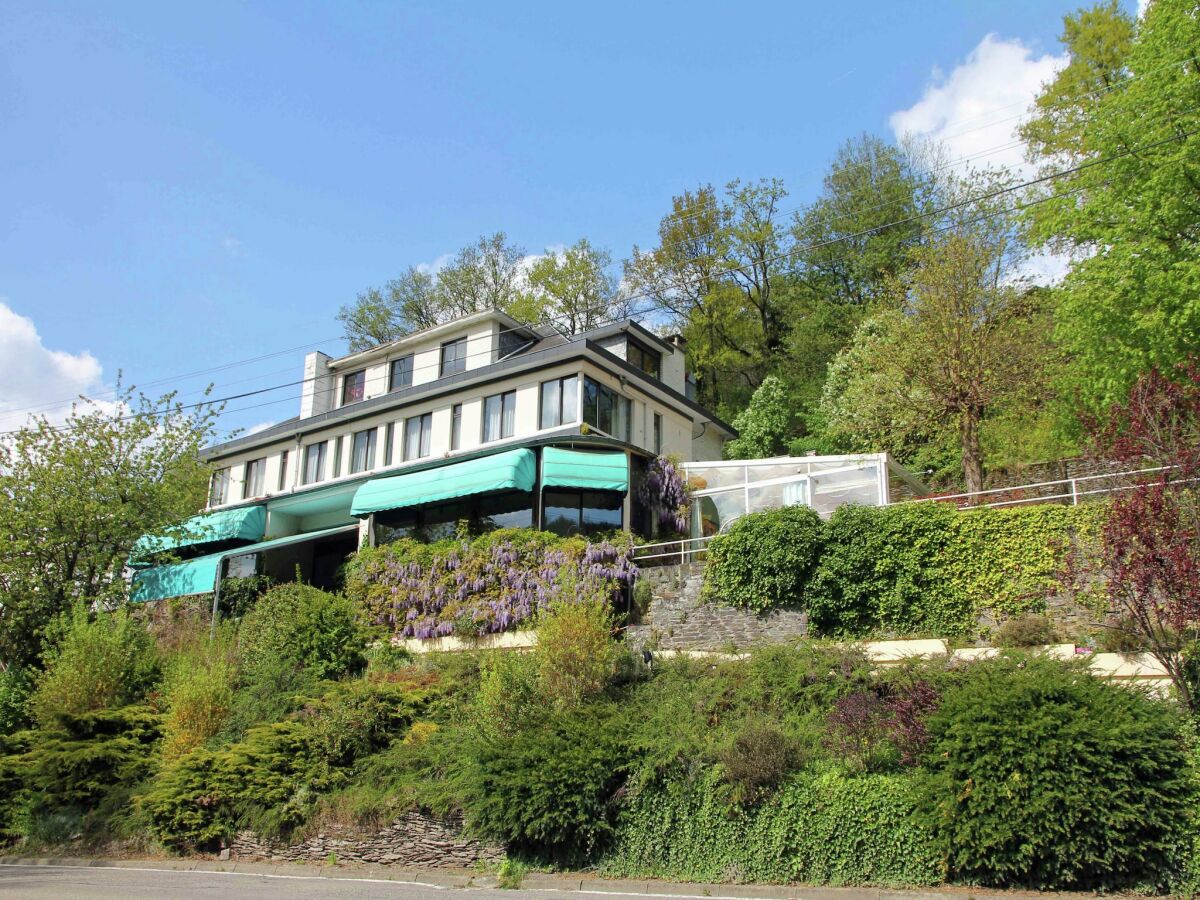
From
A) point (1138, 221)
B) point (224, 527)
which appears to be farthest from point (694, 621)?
point (224, 527)

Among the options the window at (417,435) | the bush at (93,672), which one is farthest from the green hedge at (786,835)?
the window at (417,435)

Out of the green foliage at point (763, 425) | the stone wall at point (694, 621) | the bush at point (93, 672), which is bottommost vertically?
the bush at point (93, 672)

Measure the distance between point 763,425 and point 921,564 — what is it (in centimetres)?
1756

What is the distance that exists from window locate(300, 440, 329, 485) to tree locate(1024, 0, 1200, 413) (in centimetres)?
2413

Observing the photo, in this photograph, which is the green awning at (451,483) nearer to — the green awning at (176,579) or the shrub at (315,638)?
the shrub at (315,638)

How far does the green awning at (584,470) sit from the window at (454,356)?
777cm

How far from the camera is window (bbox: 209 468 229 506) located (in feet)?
117

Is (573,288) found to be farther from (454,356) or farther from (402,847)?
(402,847)

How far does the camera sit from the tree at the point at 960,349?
2345 centimetres

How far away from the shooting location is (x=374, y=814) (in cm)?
1445

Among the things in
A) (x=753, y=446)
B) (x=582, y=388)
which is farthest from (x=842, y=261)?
(x=582, y=388)

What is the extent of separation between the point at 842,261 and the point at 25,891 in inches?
1491

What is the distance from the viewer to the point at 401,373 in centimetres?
3325

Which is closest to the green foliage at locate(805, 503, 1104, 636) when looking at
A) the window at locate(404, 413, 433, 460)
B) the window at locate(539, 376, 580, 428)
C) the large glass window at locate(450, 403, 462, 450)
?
the window at locate(539, 376, 580, 428)
